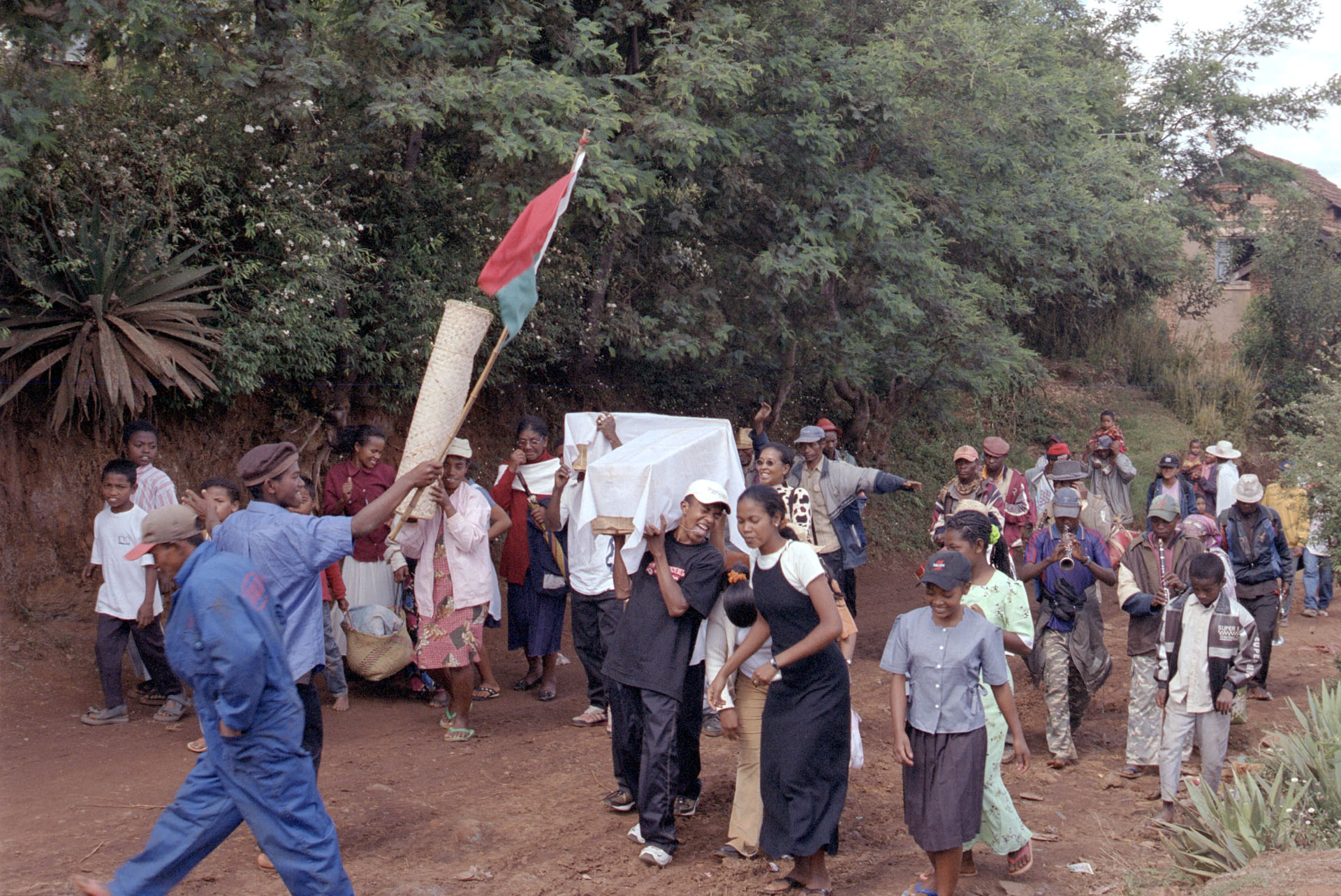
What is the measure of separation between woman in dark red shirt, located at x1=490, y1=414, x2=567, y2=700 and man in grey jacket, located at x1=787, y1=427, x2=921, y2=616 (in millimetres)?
2153

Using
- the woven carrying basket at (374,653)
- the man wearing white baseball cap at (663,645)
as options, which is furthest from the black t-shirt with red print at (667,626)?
the woven carrying basket at (374,653)

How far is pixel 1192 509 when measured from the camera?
478 inches

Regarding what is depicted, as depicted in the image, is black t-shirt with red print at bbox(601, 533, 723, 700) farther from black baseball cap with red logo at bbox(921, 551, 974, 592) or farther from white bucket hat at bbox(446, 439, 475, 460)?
white bucket hat at bbox(446, 439, 475, 460)

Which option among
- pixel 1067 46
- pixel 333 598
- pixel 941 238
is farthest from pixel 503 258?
pixel 1067 46

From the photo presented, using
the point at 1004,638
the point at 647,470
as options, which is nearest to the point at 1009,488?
the point at 1004,638

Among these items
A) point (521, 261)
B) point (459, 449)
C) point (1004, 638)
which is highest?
point (521, 261)

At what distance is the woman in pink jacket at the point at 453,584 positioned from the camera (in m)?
6.89

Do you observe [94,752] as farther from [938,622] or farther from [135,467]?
[938,622]

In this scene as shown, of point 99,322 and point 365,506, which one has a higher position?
point 99,322

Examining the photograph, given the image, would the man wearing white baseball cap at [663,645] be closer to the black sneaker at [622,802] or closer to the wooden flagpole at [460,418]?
the black sneaker at [622,802]

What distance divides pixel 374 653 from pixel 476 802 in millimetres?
2059

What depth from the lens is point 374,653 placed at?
7.77 m

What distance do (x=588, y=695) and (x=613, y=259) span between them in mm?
5386

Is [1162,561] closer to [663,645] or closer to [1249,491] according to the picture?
[1249,491]
